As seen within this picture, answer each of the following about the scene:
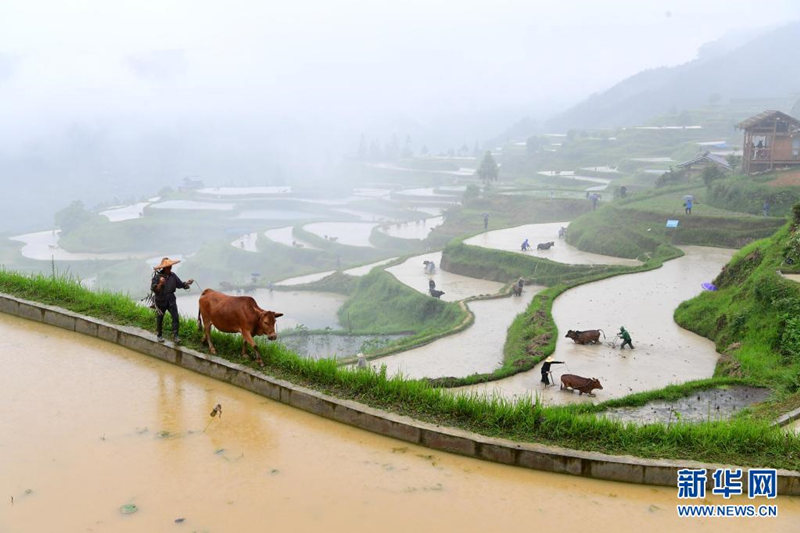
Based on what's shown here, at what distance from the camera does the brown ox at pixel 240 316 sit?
8.80 meters

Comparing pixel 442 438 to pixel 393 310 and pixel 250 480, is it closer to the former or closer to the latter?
pixel 250 480

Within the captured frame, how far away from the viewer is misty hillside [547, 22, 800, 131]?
486 ft

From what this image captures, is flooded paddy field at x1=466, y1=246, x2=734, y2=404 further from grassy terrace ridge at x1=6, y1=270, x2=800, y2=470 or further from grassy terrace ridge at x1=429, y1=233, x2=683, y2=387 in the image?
grassy terrace ridge at x1=6, y1=270, x2=800, y2=470

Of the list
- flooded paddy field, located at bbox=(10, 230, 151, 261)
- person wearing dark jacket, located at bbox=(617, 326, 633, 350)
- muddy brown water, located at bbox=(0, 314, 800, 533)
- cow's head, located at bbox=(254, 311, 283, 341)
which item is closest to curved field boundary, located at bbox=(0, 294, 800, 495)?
muddy brown water, located at bbox=(0, 314, 800, 533)

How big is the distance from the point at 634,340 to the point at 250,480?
15.2 meters

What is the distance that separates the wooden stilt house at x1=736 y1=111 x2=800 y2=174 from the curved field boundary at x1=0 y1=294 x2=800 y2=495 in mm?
39597

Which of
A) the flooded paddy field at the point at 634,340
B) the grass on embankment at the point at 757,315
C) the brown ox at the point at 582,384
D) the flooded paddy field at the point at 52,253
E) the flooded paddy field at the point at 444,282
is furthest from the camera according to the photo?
the flooded paddy field at the point at 52,253

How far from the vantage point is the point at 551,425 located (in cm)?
740

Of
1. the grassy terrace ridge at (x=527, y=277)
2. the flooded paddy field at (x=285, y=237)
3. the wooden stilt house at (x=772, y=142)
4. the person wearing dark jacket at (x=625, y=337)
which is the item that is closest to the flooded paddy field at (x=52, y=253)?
the flooded paddy field at (x=285, y=237)

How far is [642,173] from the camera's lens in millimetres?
65562

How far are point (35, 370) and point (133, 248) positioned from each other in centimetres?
7056

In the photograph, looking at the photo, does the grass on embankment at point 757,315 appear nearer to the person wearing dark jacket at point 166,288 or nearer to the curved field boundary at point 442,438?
the curved field boundary at point 442,438

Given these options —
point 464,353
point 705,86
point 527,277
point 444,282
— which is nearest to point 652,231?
point 527,277

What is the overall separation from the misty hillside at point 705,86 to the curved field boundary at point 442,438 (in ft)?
480
